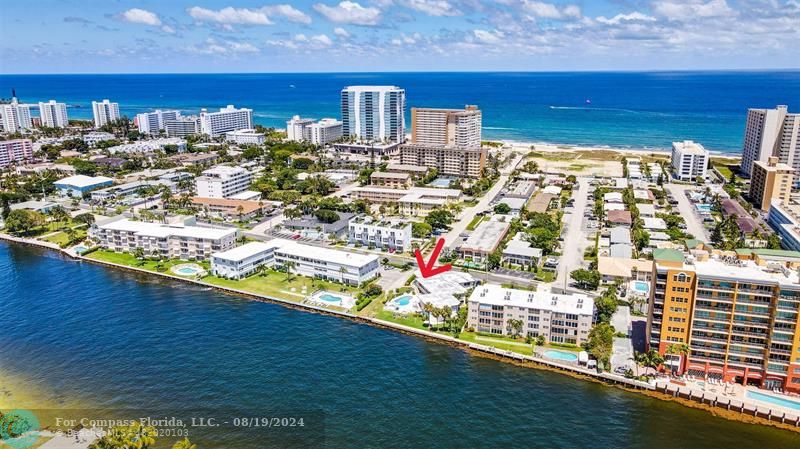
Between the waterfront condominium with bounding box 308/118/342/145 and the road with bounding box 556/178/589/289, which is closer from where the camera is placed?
the road with bounding box 556/178/589/289

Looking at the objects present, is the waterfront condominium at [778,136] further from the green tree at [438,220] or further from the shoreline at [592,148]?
the green tree at [438,220]

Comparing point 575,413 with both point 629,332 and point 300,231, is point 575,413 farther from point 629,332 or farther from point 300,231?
point 300,231

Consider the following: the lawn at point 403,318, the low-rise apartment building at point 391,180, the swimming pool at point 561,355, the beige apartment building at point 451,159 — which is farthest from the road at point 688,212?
the low-rise apartment building at point 391,180

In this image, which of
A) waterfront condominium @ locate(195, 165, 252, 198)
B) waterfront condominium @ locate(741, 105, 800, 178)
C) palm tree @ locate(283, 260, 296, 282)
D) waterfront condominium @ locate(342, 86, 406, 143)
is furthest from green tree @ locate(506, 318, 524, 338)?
waterfront condominium @ locate(342, 86, 406, 143)

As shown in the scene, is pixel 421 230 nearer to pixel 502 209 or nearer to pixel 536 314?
pixel 502 209

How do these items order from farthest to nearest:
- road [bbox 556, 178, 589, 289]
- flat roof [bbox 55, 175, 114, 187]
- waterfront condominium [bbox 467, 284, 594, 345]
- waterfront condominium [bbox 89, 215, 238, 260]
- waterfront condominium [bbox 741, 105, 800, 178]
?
1. waterfront condominium [bbox 741, 105, 800, 178]
2. flat roof [bbox 55, 175, 114, 187]
3. waterfront condominium [bbox 89, 215, 238, 260]
4. road [bbox 556, 178, 589, 289]
5. waterfront condominium [bbox 467, 284, 594, 345]

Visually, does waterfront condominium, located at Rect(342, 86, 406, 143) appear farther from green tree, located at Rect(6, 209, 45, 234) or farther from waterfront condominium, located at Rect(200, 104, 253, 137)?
green tree, located at Rect(6, 209, 45, 234)
